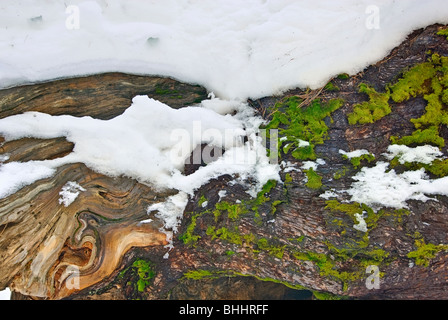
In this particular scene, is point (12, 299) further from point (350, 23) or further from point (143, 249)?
point (350, 23)

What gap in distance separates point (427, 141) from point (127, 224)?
4.23 meters

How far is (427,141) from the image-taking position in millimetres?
3783

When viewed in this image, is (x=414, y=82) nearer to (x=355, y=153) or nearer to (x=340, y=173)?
(x=355, y=153)

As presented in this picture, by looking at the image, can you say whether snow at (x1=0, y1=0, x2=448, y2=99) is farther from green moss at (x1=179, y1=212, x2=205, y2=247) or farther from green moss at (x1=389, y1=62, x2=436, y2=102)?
green moss at (x1=179, y1=212, x2=205, y2=247)

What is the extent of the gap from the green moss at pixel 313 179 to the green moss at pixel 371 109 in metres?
0.87

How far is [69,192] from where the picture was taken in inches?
165

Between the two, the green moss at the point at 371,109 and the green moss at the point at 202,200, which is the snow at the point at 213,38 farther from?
the green moss at the point at 202,200

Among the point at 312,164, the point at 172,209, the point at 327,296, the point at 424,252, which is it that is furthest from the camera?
the point at 172,209

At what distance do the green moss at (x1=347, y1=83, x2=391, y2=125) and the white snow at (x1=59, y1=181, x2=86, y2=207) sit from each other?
3941 mm

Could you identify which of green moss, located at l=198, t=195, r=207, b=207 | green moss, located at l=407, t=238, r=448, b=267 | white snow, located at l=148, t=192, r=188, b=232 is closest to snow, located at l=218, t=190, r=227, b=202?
green moss, located at l=198, t=195, r=207, b=207

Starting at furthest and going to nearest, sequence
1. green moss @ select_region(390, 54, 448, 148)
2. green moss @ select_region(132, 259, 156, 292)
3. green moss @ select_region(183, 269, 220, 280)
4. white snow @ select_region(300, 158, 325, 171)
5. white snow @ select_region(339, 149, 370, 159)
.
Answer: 1. green moss @ select_region(183, 269, 220, 280)
2. green moss @ select_region(132, 259, 156, 292)
3. white snow @ select_region(300, 158, 325, 171)
4. white snow @ select_region(339, 149, 370, 159)
5. green moss @ select_region(390, 54, 448, 148)

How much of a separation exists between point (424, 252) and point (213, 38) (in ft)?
13.5

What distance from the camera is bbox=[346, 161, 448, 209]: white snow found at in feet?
12.0

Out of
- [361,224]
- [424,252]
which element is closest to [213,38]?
[361,224]
